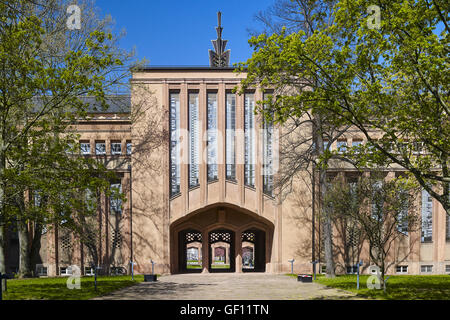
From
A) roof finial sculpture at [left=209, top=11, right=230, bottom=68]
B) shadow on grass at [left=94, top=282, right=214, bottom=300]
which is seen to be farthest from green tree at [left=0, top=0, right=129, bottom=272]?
roof finial sculpture at [left=209, top=11, right=230, bottom=68]

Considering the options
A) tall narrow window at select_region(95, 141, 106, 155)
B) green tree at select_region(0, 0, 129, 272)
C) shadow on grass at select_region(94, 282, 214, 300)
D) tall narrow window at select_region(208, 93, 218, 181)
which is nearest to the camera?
green tree at select_region(0, 0, 129, 272)

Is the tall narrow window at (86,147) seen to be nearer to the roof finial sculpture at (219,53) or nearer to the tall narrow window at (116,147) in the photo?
the tall narrow window at (116,147)

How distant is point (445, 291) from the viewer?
15.3 meters

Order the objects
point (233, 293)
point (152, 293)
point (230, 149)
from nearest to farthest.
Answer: point (233, 293), point (152, 293), point (230, 149)

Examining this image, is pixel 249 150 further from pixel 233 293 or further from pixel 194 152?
pixel 233 293

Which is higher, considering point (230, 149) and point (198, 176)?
point (230, 149)

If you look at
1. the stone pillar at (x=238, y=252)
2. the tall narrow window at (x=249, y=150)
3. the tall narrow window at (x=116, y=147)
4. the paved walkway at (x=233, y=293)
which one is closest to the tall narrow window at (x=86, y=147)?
the tall narrow window at (x=116, y=147)

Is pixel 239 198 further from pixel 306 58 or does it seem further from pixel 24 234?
pixel 306 58

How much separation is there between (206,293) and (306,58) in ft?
32.3

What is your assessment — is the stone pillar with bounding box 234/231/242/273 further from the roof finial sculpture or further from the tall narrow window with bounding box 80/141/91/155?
the roof finial sculpture

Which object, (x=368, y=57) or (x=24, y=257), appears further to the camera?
(x=24, y=257)

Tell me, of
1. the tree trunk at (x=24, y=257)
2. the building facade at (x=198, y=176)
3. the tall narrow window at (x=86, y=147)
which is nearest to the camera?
the tree trunk at (x=24, y=257)

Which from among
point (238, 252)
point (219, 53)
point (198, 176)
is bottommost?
point (238, 252)

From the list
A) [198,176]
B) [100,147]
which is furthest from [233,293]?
[100,147]
